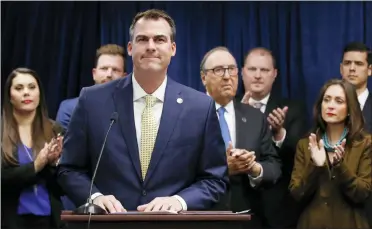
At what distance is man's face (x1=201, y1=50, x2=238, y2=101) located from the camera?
13.9ft

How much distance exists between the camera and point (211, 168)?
9.62ft

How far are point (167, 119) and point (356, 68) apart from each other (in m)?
2.14

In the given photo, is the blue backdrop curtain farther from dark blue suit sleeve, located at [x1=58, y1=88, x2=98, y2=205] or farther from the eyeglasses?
dark blue suit sleeve, located at [x1=58, y1=88, x2=98, y2=205]

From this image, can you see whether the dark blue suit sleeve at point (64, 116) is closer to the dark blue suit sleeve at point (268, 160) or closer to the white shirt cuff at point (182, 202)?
the dark blue suit sleeve at point (268, 160)

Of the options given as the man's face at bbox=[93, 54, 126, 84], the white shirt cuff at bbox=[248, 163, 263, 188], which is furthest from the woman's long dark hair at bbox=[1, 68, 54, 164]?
the white shirt cuff at bbox=[248, 163, 263, 188]

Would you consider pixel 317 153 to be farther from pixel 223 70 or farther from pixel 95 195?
pixel 95 195

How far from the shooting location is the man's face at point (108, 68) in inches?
179

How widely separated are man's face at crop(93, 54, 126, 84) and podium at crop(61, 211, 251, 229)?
88.1 inches

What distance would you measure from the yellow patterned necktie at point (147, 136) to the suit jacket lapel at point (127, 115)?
1.2 inches

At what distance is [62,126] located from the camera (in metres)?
4.38

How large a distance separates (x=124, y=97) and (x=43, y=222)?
1.46 m

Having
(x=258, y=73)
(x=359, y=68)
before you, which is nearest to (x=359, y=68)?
(x=359, y=68)

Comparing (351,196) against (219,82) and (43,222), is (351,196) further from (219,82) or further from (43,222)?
(43,222)

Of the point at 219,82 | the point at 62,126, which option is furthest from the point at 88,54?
the point at 219,82
